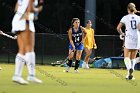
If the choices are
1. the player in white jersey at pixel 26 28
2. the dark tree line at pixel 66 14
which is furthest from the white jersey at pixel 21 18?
the dark tree line at pixel 66 14

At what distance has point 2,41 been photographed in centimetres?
2473

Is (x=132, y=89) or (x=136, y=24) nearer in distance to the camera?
(x=132, y=89)

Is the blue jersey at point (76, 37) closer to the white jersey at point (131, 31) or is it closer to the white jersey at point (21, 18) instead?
the white jersey at point (131, 31)

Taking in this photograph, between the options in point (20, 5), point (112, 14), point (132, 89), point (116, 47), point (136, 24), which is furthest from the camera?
point (112, 14)

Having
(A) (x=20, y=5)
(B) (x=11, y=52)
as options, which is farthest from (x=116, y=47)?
(A) (x=20, y=5)

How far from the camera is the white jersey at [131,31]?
12.3 meters

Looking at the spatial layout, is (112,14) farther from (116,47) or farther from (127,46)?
(127,46)

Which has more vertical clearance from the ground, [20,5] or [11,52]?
[20,5]

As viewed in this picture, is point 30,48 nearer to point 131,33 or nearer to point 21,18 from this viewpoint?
point 21,18

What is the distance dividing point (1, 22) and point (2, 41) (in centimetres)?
1639

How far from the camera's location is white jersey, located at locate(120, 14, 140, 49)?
1231 cm

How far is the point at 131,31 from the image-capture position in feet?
40.7

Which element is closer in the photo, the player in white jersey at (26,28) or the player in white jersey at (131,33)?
the player in white jersey at (26,28)

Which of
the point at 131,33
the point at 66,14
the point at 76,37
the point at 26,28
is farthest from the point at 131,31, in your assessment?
the point at 66,14
